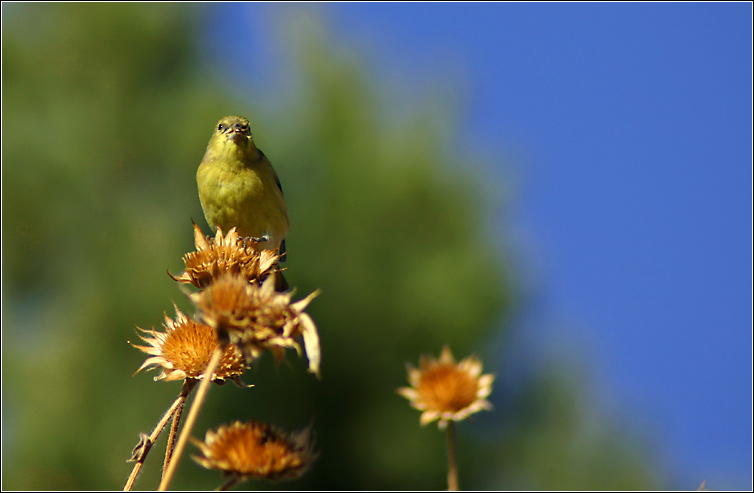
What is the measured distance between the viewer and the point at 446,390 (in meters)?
1.52

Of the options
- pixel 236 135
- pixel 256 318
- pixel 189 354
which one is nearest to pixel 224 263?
pixel 189 354

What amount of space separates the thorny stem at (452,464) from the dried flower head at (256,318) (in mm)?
254

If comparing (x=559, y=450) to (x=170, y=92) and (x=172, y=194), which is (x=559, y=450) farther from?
(x=170, y=92)

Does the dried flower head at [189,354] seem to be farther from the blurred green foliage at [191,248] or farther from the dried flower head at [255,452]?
the blurred green foliage at [191,248]

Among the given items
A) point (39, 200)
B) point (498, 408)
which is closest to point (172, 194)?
point (39, 200)

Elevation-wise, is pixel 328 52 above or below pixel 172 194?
above

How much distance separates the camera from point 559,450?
16156 mm

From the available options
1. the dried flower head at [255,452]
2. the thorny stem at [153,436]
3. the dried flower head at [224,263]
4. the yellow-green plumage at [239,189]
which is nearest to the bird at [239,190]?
the yellow-green plumage at [239,189]

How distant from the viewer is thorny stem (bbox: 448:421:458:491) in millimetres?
1252

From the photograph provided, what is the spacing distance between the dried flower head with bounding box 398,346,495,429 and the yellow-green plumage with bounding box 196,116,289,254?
3557mm

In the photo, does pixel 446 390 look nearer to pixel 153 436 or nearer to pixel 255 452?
pixel 255 452

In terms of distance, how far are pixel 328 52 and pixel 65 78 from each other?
642 centimetres

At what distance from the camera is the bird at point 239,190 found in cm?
519

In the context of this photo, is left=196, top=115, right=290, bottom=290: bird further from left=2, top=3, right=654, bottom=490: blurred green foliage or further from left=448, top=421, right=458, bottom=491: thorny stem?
left=2, top=3, right=654, bottom=490: blurred green foliage
